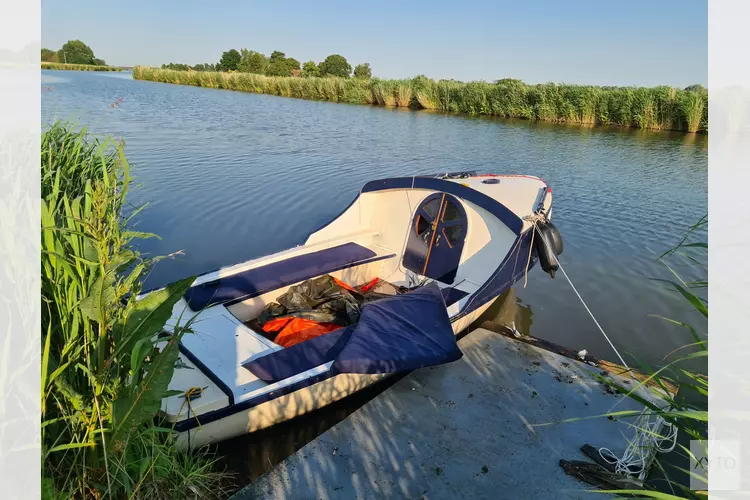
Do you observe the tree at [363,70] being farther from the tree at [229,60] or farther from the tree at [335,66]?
the tree at [229,60]

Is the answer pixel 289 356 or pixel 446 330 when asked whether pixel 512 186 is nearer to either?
pixel 446 330

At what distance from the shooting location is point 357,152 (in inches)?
728

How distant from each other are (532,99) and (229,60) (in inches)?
2502

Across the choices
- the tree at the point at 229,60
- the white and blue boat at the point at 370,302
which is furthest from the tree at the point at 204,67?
Result: the white and blue boat at the point at 370,302

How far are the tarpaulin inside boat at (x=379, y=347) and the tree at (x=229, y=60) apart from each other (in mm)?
83872

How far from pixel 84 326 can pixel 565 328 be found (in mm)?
6524

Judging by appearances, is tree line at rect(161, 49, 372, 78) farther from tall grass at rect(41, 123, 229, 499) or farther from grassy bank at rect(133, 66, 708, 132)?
tall grass at rect(41, 123, 229, 499)

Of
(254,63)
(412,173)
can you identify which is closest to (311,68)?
(254,63)

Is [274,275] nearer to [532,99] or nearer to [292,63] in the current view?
[532,99]

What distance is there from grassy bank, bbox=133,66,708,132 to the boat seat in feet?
81.9

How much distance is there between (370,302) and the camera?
5402 mm

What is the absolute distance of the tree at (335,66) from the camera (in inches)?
2653

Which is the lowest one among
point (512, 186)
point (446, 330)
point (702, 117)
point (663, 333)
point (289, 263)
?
point (663, 333)

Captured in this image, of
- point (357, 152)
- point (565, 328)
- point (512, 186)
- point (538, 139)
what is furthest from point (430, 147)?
point (565, 328)
